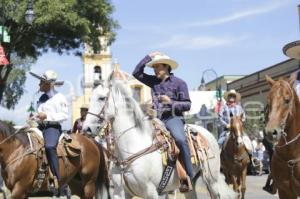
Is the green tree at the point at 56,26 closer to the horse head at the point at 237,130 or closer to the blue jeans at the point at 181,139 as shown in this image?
the horse head at the point at 237,130

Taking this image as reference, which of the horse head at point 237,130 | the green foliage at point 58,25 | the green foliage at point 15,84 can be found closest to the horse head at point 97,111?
the horse head at point 237,130

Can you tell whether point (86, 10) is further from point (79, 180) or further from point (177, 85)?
point (177, 85)

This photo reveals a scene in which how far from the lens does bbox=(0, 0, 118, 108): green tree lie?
74.4 ft

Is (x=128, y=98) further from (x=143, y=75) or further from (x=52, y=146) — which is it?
(x=52, y=146)

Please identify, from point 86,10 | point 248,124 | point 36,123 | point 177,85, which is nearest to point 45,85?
point 36,123

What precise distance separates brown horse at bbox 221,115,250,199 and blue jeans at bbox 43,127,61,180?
511cm

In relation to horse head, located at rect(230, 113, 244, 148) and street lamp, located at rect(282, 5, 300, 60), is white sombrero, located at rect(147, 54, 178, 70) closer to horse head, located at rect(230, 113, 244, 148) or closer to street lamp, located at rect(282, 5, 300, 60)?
street lamp, located at rect(282, 5, 300, 60)

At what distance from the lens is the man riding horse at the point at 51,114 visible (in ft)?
34.5

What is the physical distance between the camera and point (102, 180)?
38.9 ft

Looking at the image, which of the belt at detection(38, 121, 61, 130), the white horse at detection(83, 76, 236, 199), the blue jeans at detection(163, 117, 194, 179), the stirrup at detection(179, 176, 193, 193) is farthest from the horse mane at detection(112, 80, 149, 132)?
the belt at detection(38, 121, 61, 130)

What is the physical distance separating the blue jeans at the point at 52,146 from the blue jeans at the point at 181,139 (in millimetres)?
2560

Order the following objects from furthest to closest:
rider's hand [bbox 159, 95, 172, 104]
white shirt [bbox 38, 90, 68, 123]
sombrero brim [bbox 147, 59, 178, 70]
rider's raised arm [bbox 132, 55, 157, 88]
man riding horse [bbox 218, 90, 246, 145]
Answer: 1. man riding horse [bbox 218, 90, 246, 145]
2. white shirt [bbox 38, 90, 68, 123]
3. rider's raised arm [bbox 132, 55, 157, 88]
4. sombrero brim [bbox 147, 59, 178, 70]
5. rider's hand [bbox 159, 95, 172, 104]

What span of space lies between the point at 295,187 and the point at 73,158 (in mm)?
4873

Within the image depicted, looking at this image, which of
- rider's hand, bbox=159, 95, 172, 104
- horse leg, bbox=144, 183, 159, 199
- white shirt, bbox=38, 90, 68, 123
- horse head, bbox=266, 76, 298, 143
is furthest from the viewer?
Result: white shirt, bbox=38, 90, 68, 123
